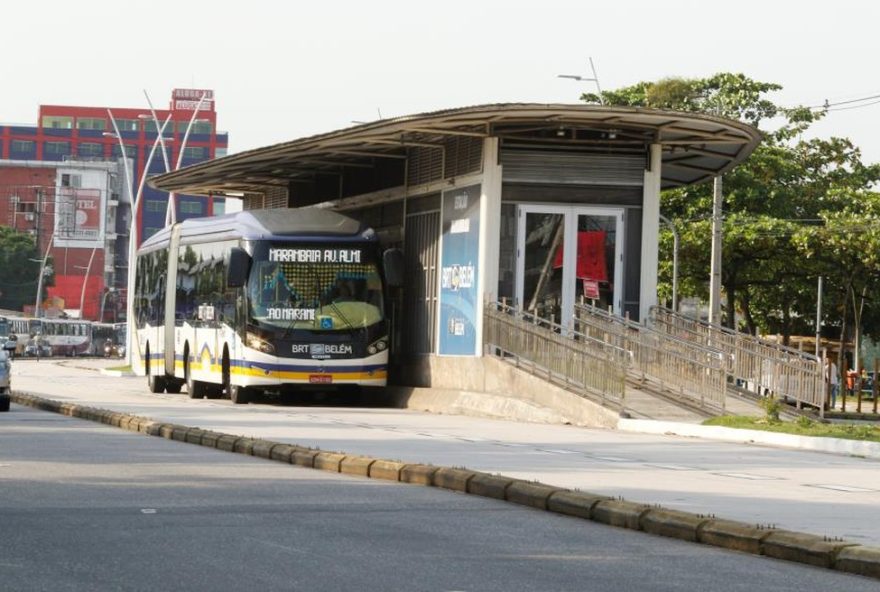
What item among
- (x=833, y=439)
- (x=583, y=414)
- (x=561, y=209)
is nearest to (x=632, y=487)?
(x=833, y=439)

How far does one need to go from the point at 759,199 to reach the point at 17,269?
10590cm

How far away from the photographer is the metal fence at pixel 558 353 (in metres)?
27.5

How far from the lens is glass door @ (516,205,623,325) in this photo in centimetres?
3228

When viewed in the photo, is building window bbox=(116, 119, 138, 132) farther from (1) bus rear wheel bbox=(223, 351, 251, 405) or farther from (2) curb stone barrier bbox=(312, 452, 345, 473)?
(2) curb stone barrier bbox=(312, 452, 345, 473)

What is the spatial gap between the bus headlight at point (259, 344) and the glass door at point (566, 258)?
5.05 metres

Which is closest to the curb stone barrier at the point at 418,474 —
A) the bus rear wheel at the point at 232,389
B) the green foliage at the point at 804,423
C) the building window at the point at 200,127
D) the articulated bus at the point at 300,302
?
the green foliage at the point at 804,423

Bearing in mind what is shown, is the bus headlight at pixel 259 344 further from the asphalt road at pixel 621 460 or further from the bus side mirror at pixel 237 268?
the asphalt road at pixel 621 460

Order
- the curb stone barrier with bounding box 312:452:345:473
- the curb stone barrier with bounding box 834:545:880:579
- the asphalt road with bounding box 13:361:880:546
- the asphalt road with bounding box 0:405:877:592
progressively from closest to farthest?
the asphalt road with bounding box 0:405:877:592
the curb stone barrier with bounding box 834:545:880:579
the asphalt road with bounding box 13:361:880:546
the curb stone barrier with bounding box 312:452:345:473

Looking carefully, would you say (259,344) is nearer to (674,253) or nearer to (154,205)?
(674,253)

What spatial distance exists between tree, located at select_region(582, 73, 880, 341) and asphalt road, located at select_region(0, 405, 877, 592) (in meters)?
45.5

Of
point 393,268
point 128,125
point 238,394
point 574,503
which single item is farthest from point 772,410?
point 128,125

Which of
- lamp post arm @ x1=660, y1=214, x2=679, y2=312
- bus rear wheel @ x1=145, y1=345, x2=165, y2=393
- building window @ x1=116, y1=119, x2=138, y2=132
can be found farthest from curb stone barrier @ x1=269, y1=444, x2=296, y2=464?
building window @ x1=116, y1=119, x2=138, y2=132

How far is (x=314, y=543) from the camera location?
437 inches

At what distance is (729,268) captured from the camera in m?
61.7
